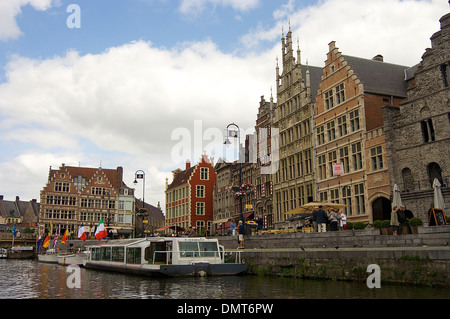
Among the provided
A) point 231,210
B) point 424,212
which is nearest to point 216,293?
point 424,212

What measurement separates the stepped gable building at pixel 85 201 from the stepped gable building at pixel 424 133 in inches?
1770

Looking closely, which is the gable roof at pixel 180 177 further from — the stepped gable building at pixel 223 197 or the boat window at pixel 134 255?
the boat window at pixel 134 255

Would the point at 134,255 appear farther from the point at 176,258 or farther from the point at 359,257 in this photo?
the point at 359,257

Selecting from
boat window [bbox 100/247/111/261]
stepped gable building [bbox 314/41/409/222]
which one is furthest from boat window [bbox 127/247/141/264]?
stepped gable building [bbox 314/41/409/222]

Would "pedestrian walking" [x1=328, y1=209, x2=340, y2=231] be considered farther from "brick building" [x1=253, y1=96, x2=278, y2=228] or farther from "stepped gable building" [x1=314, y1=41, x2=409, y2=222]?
"brick building" [x1=253, y1=96, x2=278, y2=228]

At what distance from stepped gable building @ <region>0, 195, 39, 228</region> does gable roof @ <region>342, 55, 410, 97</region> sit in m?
93.9

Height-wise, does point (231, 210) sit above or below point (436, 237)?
above

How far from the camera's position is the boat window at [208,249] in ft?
76.4

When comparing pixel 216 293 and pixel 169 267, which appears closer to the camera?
pixel 216 293
